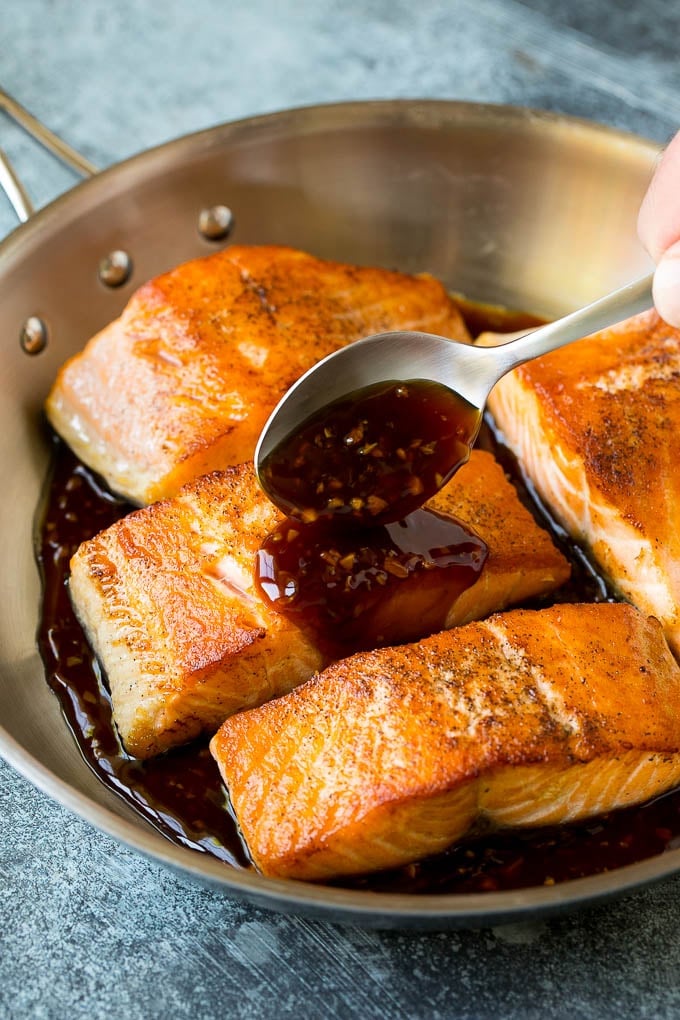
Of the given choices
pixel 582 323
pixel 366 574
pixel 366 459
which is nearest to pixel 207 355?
pixel 366 459

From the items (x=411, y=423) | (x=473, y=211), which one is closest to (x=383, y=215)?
(x=473, y=211)

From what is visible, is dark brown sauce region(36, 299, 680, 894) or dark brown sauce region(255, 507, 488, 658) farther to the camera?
dark brown sauce region(255, 507, 488, 658)

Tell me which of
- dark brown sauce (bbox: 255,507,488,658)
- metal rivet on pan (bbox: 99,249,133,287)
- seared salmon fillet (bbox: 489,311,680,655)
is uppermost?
metal rivet on pan (bbox: 99,249,133,287)

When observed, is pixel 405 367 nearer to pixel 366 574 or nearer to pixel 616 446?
pixel 366 574

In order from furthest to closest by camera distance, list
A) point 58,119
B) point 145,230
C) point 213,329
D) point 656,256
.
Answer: point 58,119, point 145,230, point 213,329, point 656,256

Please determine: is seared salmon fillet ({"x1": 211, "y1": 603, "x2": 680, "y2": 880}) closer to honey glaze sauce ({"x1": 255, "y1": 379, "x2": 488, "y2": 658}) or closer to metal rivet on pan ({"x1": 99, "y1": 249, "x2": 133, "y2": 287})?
honey glaze sauce ({"x1": 255, "y1": 379, "x2": 488, "y2": 658})

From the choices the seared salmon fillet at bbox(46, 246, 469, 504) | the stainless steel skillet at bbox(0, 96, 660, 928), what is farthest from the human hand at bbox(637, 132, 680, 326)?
the stainless steel skillet at bbox(0, 96, 660, 928)

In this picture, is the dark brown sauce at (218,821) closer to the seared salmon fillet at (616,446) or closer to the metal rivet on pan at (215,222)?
the seared salmon fillet at (616,446)

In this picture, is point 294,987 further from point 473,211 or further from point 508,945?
point 473,211
